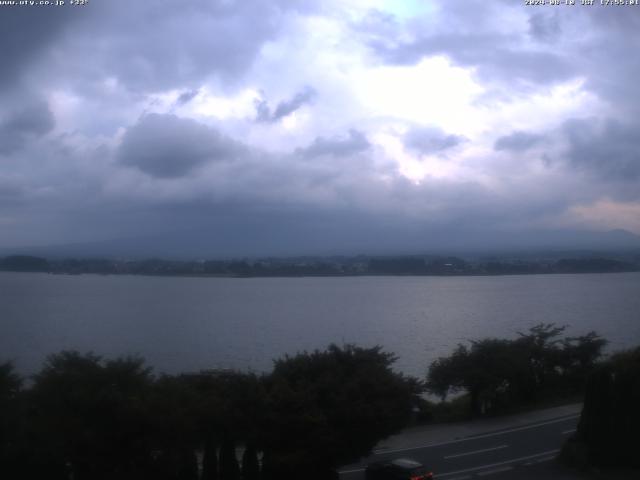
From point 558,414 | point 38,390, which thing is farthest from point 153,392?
point 558,414

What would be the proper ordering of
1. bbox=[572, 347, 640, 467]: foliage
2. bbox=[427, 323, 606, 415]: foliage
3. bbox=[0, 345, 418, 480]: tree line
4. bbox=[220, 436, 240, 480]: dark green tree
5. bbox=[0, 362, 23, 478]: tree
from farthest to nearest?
bbox=[427, 323, 606, 415]: foliage
bbox=[572, 347, 640, 467]: foliage
bbox=[220, 436, 240, 480]: dark green tree
bbox=[0, 345, 418, 480]: tree line
bbox=[0, 362, 23, 478]: tree

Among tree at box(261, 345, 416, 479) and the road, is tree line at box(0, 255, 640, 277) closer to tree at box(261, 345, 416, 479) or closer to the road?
the road

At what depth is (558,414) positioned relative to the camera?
20531 millimetres

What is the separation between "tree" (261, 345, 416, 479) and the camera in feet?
39.1

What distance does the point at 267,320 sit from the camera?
49.6 meters

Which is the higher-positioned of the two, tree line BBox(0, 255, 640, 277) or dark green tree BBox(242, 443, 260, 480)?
tree line BBox(0, 255, 640, 277)

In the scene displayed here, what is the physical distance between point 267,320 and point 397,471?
37645mm

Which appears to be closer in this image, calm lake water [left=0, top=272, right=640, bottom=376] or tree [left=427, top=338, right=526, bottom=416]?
tree [left=427, top=338, right=526, bottom=416]

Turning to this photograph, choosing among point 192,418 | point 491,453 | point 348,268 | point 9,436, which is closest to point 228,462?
point 192,418

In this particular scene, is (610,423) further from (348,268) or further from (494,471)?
(348,268)

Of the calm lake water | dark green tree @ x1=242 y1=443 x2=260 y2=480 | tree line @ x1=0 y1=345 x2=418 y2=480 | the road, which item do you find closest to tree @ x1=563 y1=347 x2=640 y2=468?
the road

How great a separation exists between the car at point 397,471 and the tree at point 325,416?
426 mm

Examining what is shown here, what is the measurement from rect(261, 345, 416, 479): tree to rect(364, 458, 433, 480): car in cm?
43

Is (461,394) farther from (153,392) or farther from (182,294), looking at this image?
(182,294)
